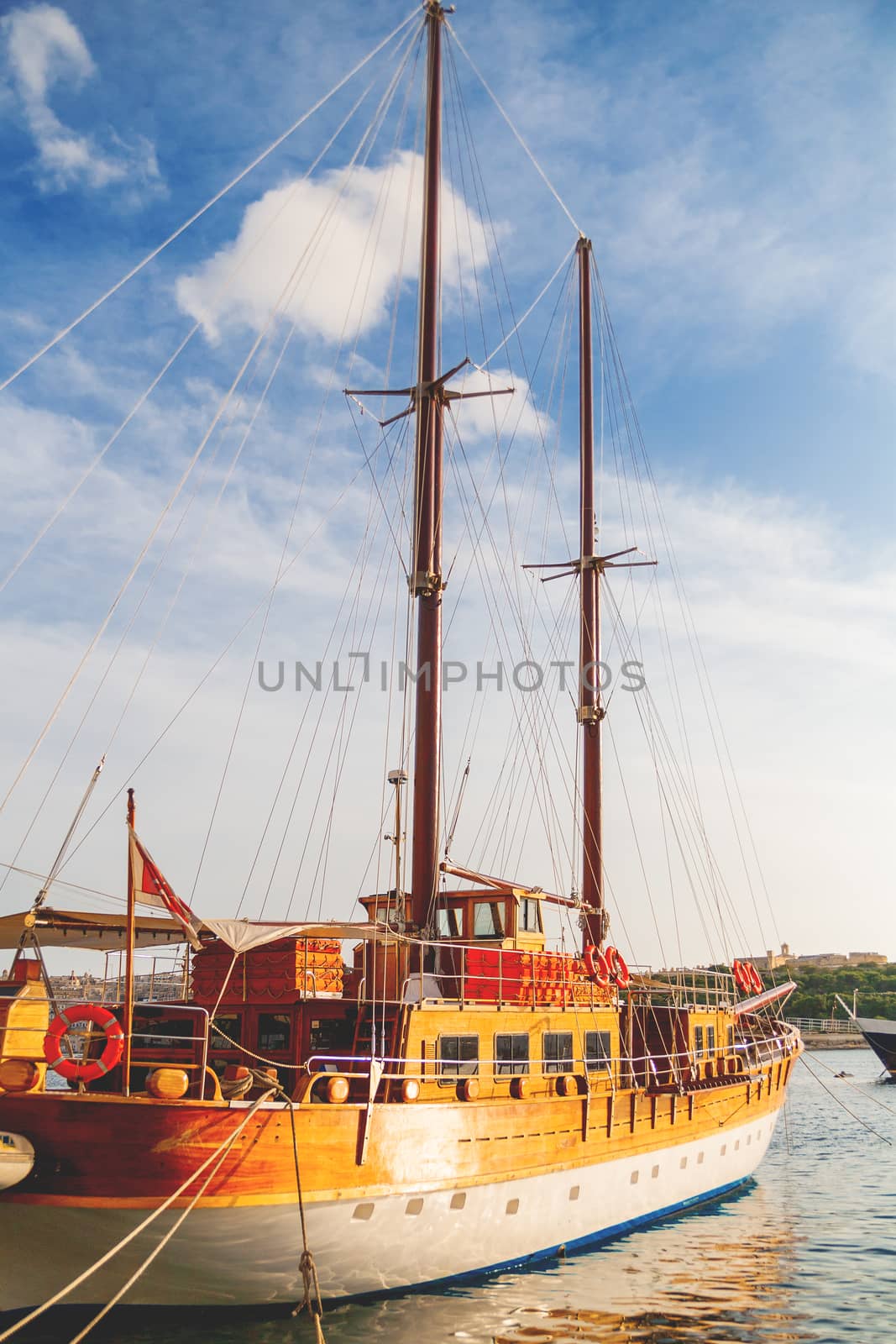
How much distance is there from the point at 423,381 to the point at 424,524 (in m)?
3.80

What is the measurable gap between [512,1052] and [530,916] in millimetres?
4425

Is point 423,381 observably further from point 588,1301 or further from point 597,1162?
point 588,1301

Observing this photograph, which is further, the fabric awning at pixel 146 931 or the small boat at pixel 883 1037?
the small boat at pixel 883 1037

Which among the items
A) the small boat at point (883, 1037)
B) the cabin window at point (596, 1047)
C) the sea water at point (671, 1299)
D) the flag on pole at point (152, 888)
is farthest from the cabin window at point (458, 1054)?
the small boat at point (883, 1037)

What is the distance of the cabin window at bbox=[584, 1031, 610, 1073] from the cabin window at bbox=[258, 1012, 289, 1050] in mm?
6810

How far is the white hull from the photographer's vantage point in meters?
13.6

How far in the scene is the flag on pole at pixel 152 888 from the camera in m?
14.1

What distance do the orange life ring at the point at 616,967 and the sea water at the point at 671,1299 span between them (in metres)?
5.37

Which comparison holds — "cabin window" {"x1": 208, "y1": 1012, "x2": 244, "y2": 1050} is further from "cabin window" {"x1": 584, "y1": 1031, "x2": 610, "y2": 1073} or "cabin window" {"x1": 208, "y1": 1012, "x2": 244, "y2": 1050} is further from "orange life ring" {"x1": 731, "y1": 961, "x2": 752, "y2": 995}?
"orange life ring" {"x1": 731, "y1": 961, "x2": 752, "y2": 995}

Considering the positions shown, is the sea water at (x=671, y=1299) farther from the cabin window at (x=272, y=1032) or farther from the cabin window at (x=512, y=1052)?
the cabin window at (x=272, y=1032)

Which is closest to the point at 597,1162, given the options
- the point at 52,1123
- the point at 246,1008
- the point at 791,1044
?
the point at 246,1008

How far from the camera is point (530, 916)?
77.7 feet

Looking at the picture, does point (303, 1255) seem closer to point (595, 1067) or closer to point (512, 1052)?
point (512, 1052)

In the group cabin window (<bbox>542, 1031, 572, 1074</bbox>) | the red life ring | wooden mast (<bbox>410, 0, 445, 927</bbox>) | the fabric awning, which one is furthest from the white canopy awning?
cabin window (<bbox>542, 1031, 572, 1074</bbox>)
